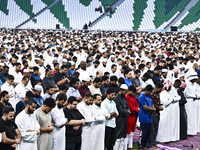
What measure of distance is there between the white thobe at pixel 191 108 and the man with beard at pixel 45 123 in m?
4.25

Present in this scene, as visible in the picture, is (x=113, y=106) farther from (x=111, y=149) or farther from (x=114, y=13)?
(x=114, y=13)

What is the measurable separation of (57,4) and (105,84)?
29.7 m

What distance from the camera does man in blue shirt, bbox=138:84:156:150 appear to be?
21.1ft

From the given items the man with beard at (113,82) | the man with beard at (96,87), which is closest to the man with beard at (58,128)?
the man with beard at (96,87)

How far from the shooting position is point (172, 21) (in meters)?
32.0

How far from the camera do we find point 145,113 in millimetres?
6461

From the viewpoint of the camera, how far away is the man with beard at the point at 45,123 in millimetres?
4754

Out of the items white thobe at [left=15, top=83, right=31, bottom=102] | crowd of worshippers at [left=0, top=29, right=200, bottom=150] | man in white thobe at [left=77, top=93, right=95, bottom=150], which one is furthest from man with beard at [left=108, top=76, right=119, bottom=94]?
white thobe at [left=15, top=83, right=31, bottom=102]

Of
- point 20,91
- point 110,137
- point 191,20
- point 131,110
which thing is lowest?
point 110,137

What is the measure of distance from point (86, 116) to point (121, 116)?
3.06 feet

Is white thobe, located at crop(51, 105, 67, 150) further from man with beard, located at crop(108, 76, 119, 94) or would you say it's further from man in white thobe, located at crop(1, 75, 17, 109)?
man with beard, located at crop(108, 76, 119, 94)

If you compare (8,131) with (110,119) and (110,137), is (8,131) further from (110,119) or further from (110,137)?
(110,137)

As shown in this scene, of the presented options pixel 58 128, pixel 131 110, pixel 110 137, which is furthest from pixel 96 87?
pixel 58 128

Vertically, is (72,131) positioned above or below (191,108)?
below
